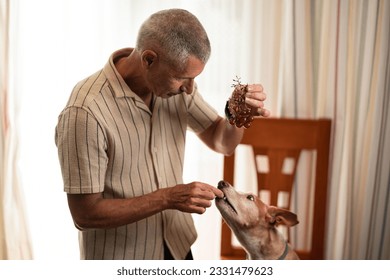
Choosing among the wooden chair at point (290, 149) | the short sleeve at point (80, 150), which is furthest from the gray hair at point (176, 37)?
the wooden chair at point (290, 149)

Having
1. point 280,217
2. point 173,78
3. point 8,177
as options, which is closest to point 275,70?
point 280,217

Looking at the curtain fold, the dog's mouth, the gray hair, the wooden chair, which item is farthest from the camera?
the curtain fold

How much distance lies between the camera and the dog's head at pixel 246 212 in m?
1.52

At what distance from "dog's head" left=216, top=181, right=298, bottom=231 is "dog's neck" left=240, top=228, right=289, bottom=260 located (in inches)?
1.3

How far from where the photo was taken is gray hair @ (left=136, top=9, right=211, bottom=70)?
1261 mm

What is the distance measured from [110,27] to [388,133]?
1.17m

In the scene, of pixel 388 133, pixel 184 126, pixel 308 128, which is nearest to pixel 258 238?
pixel 184 126

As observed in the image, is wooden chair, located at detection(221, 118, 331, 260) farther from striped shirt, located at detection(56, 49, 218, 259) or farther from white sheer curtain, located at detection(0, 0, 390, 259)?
striped shirt, located at detection(56, 49, 218, 259)

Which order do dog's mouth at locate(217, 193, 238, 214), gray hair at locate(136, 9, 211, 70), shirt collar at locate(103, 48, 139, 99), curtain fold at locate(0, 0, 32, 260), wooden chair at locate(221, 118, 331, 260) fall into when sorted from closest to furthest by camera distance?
gray hair at locate(136, 9, 211, 70) → shirt collar at locate(103, 48, 139, 99) → dog's mouth at locate(217, 193, 238, 214) → wooden chair at locate(221, 118, 331, 260) → curtain fold at locate(0, 0, 32, 260)

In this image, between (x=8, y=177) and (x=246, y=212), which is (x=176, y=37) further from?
(x=8, y=177)

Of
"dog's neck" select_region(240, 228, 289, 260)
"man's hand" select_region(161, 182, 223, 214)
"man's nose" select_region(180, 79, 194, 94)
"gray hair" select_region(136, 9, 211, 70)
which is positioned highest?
"gray hair" select_region(136, 9, 211, 70)

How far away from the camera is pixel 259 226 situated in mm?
1582

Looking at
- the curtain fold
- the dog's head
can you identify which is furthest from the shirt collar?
the curtain fold

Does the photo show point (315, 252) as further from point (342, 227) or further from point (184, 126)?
point (184, 126)
